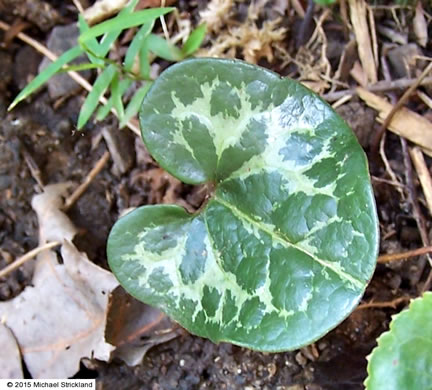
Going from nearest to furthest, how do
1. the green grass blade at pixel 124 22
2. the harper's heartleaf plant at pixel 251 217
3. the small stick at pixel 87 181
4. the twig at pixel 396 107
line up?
the harper's heartleaf plant at pixel 251 217 → the green grass blade at pixel 124 22 → the twig at pixel 396 107 → the small stick at pixel 87 181

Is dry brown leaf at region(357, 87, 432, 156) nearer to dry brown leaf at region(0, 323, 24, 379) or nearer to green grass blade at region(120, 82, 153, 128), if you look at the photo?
green grass blade at region(120, 82, 153, 128)

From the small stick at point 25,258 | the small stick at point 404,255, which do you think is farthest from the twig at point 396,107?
Result: the small stick at point 25,258

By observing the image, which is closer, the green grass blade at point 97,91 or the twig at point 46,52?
the green grass blade at point 97,91

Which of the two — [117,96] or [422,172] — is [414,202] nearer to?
[422,172]

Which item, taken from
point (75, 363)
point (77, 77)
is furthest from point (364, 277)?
point (77, 77)

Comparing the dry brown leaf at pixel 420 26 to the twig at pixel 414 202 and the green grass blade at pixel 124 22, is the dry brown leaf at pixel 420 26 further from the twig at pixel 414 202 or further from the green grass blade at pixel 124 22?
the green grass blade at pixel 124 22
